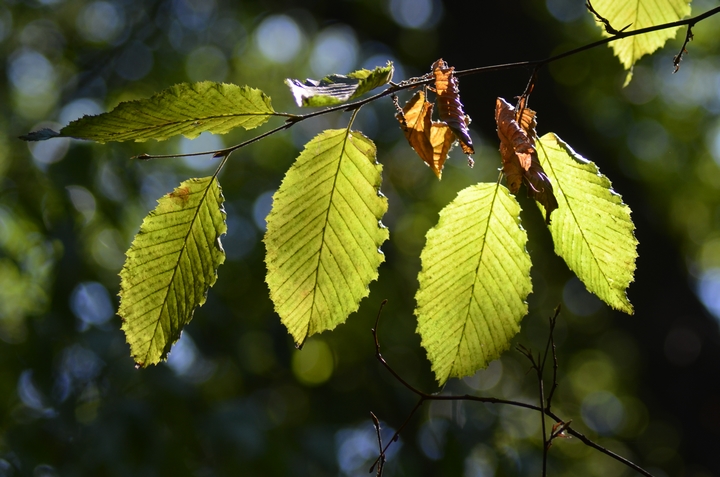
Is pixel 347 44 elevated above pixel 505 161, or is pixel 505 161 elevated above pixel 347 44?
pixel 505 161

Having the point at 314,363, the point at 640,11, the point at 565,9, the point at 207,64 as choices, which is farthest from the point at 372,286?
the point at 640,11

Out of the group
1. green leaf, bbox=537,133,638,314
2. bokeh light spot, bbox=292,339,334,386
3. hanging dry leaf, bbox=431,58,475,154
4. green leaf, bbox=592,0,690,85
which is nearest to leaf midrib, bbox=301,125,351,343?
hanging dry leaf, bbox=431,58,475,154

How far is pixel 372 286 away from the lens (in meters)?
4.57

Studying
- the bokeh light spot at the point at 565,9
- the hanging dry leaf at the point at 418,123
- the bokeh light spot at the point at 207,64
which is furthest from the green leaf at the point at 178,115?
the bokeh light spot at the point at 565,9

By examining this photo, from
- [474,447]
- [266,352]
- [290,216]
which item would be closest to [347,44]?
[266,352]

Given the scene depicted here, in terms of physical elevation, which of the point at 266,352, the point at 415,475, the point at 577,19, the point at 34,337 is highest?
the point at 577,19

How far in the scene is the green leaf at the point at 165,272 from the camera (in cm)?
52

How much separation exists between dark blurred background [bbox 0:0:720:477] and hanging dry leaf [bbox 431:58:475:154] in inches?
65.5

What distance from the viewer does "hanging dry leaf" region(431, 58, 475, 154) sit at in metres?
0.45

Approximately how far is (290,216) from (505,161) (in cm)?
21

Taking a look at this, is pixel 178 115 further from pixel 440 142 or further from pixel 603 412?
pixel 603 412

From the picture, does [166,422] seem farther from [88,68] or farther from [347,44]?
[347,44]

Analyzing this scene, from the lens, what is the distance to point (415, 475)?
273 cm

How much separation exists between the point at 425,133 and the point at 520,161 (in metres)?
0.10
